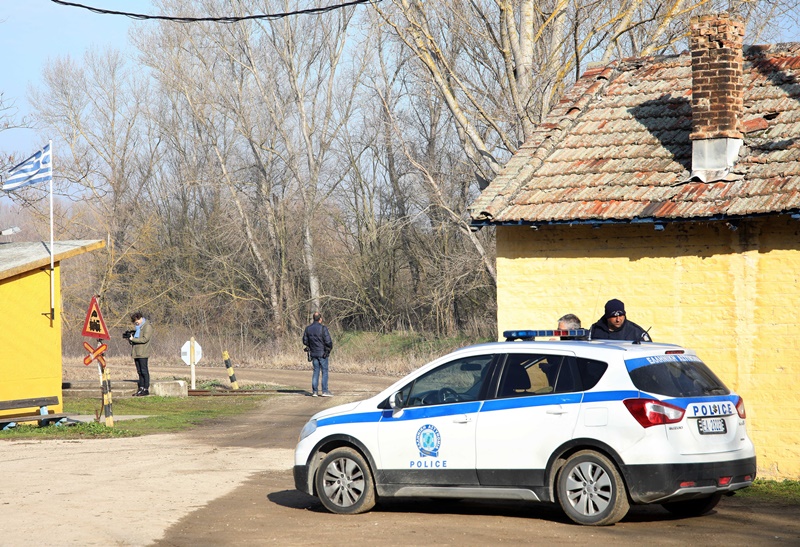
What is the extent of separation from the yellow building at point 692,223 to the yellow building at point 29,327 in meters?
9.49

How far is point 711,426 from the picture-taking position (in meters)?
8.62

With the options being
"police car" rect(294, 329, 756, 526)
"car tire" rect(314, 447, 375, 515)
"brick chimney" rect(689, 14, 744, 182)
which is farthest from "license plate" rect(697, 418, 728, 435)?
"brick chimney" rect(689, 14, 744, 182)

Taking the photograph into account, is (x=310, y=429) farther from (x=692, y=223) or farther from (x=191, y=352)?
(x=191, y=352)

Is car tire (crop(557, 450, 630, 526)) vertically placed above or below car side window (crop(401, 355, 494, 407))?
below

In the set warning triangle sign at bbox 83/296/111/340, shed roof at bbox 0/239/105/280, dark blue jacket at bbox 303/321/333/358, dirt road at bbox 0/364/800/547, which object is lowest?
dirt road at bbox 0/364/800/547

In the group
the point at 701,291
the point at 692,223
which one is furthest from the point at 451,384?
the point at 692,223

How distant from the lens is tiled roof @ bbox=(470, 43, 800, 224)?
475 inches

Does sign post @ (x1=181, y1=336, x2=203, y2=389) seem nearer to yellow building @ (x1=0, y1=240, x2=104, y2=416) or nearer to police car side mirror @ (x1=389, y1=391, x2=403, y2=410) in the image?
yellow building @ (x1=0, y1=240, x2=104, y2=416)

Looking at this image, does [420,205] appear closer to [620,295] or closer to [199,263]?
[199,263]

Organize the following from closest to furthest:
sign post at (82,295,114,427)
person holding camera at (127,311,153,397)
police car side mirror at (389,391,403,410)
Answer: police car side mirror at (389,391,403,410), sign post at (82,295,114,427), person holding camera at (127,311,153,397)

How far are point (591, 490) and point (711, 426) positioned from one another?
1149mm

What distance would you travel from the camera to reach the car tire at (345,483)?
971 centimetres

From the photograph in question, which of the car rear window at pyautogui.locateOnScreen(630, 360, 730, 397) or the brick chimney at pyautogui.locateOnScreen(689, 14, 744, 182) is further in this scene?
the brick chimney at pyautogui.locateOnScreen(689, 14, 744, 182)

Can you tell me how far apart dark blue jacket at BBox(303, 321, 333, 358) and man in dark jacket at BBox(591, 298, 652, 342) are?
46.8 ft
